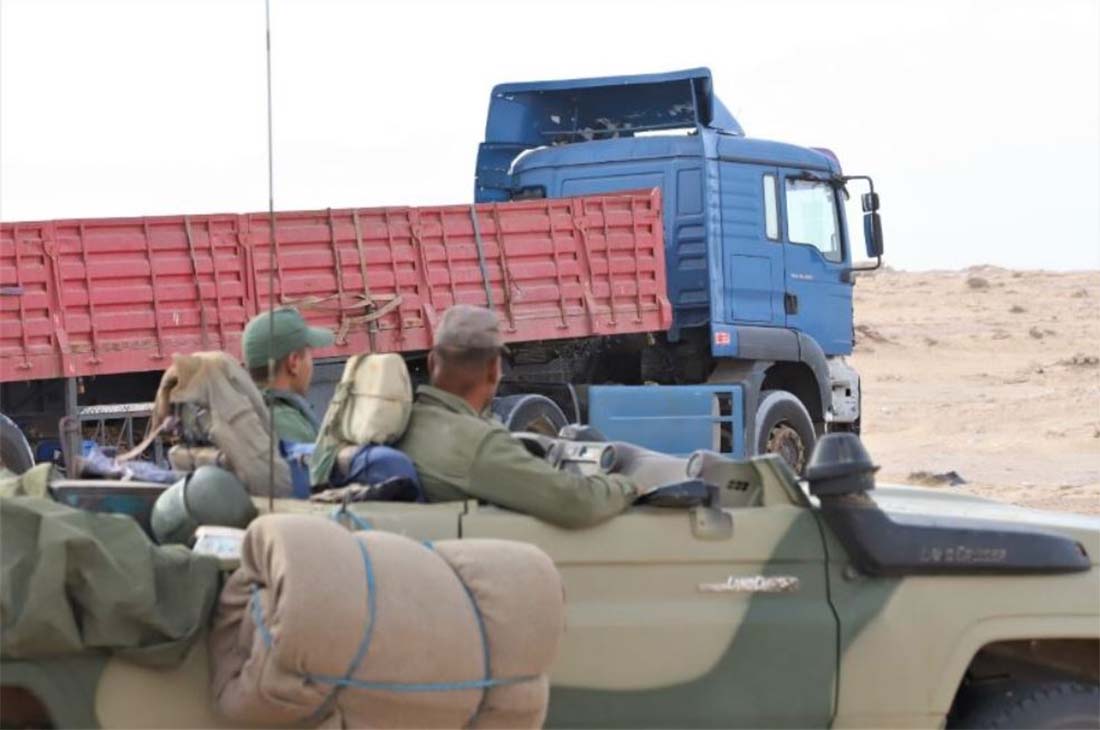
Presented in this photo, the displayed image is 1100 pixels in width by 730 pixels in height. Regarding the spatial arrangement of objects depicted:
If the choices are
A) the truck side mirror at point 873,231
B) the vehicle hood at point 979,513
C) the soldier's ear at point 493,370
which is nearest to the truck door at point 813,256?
the truck side mirror at point 873,231

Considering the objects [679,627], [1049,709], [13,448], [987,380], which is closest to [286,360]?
[679,627]

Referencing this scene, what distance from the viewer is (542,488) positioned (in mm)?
Answer: 4602

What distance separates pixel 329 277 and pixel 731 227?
3292 millimetres

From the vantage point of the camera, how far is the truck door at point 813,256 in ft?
54.4

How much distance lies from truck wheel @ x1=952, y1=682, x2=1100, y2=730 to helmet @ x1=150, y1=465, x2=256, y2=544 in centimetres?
181

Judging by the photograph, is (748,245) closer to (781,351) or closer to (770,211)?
(770,211)

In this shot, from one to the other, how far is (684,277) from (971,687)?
11.5 metres

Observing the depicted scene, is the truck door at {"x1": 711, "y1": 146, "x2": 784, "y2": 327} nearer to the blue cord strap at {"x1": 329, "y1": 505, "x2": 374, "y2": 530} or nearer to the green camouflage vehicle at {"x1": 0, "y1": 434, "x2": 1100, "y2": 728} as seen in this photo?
the green camouflage vehicle at {"x1": 0, "y1": 434, "x2": 1100, "y2": 728}

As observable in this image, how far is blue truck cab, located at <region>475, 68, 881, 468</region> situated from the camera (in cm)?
1616

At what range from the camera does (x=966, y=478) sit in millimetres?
19812

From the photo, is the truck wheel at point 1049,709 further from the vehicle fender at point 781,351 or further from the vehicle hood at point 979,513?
the vehicle fender at point 781,351

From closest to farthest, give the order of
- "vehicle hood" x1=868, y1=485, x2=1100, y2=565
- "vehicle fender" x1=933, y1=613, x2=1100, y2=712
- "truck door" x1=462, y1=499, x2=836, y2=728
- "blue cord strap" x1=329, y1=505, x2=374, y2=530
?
"blue cord strap" x1=329, y1=505, x2=374, y2=530 → "truck door" x1=462, y1=499, x2=836, y2=728 → "vehicle fender" x1=933, y1=613, x2=1100, y2=712 → "vehicle hood" x1=868, y1=485, x2=1100, y2=565

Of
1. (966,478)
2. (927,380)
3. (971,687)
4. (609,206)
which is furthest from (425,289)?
(927,380)

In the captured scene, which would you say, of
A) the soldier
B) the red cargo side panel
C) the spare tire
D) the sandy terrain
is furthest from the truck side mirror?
the soldier
